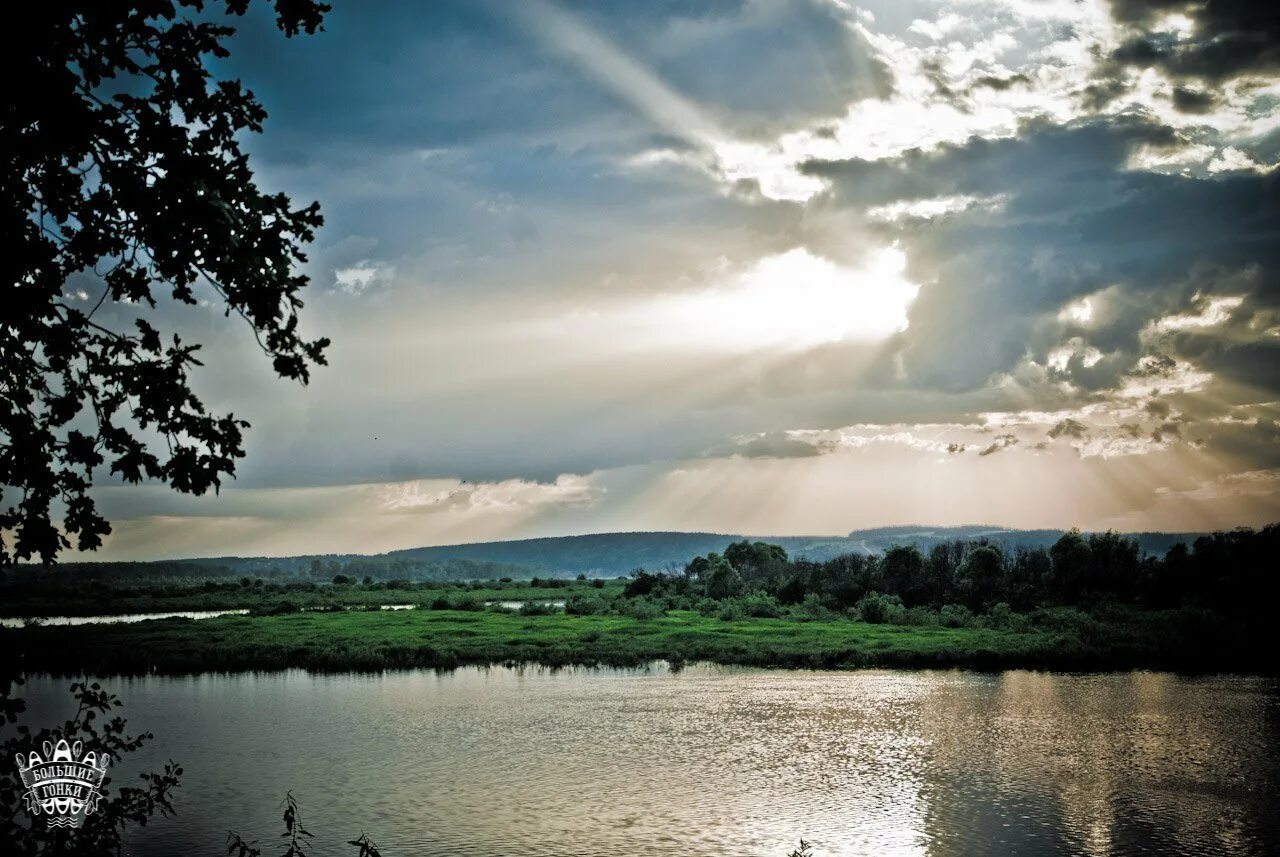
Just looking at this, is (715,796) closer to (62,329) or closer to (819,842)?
(819,842)

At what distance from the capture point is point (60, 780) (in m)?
13.9

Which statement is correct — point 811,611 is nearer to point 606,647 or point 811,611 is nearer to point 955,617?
point 955,617

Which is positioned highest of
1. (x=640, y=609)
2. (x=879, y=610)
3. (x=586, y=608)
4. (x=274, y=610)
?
(x=879, y=610)

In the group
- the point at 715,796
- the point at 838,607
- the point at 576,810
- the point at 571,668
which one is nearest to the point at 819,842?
the point at 715,796

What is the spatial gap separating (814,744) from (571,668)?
28.8m

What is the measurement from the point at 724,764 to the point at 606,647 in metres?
36.8

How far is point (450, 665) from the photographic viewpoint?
215 ft

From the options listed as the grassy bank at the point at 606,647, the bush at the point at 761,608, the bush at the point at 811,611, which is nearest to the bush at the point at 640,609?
the bush at the point at 761,608

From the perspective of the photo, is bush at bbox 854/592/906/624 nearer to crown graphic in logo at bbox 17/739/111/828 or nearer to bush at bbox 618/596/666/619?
bush at bbox 618/596/666/619

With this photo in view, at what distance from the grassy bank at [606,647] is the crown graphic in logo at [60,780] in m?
51.4

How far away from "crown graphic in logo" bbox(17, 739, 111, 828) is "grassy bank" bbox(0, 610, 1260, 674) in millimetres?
51381

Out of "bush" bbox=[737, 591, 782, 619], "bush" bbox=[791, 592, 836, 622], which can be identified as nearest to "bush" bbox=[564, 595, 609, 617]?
"bush" bbox=[737, 591, 782, 619]

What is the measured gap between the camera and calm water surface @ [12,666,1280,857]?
2670 cm

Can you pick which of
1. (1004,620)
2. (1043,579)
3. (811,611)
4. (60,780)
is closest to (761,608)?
(811,611)
